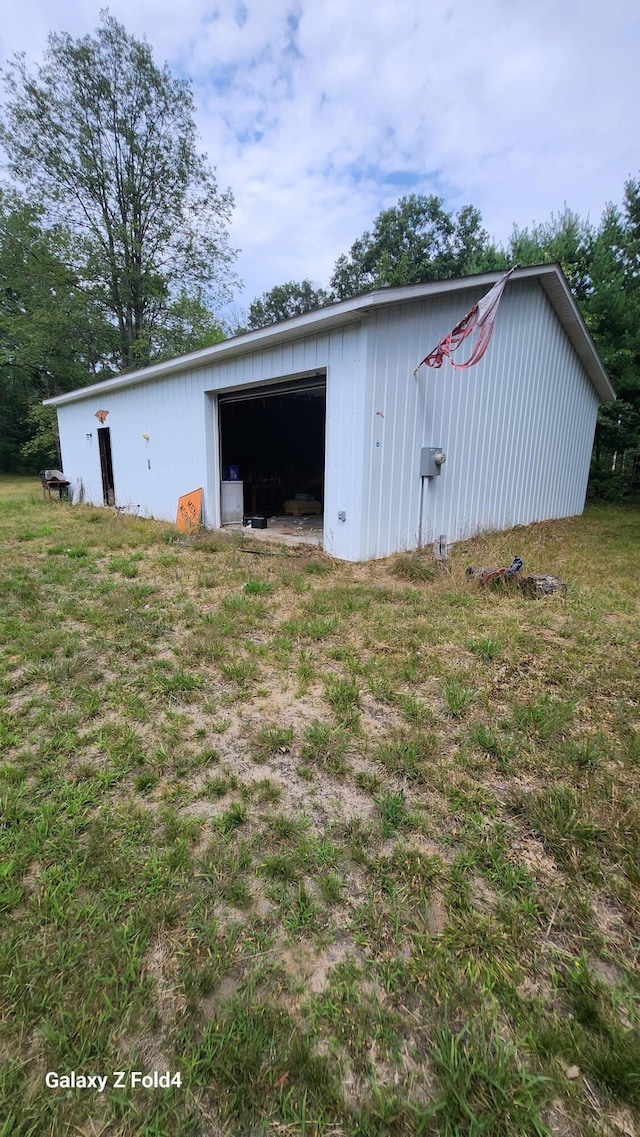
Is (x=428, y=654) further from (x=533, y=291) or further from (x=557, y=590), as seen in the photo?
(x=533, y=291)

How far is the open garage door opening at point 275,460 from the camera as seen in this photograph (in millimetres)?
8934

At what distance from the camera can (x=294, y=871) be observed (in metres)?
1.54

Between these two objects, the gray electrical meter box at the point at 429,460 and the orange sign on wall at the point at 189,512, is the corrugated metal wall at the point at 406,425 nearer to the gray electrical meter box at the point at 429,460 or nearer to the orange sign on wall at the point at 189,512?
the gray electrical meter box at the point at 429,460

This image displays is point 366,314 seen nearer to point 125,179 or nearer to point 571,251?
point 571,251

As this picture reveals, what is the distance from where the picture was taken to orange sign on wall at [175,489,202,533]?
8.09 metres

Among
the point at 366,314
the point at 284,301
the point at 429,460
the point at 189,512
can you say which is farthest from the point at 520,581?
the point at 284,301

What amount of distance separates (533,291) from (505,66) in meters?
2.78

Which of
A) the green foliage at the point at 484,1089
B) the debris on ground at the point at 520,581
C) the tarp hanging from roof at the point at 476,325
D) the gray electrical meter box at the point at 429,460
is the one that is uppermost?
the tarp hanging from roof at the point at 476,325

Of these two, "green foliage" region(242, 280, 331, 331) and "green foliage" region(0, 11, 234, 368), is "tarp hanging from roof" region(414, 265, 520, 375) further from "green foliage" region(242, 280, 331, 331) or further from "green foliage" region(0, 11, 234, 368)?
"green foliage" region(242, 280, 331, 331)

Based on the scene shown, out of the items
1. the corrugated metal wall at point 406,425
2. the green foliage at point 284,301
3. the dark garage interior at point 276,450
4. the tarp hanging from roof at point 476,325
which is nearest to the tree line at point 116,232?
the corrugated metal wall at point 406,425

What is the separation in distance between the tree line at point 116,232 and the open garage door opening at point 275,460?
6535 mm

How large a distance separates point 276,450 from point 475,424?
7.42 meters

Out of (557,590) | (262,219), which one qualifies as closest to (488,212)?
(262,219)

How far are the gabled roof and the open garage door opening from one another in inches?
73.8
